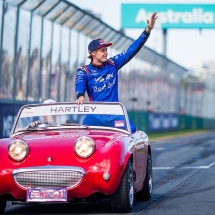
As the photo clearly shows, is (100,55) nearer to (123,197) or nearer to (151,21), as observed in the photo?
(151,21)

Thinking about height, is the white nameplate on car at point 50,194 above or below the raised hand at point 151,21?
below

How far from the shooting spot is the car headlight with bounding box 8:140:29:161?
28.7 ft

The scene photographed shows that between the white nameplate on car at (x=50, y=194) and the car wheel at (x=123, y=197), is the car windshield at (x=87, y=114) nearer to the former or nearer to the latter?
the car wheel at (x=123, y=197)

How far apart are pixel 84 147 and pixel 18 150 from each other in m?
0.67

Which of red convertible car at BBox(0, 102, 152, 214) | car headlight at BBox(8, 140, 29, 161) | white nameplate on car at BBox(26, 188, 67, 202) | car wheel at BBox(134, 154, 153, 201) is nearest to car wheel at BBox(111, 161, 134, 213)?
red convertible car at BBox(0, 102, 152, 214)

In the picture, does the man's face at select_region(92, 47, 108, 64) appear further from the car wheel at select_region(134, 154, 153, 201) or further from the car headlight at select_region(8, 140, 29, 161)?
the car headlight at select_region(8, 140, 29, 161)

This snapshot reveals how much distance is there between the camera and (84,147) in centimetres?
872

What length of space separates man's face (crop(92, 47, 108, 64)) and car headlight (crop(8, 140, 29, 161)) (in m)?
2.06

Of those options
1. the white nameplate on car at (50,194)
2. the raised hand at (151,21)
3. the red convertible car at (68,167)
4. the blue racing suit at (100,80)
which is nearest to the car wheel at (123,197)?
the red convertible car at (68,167)

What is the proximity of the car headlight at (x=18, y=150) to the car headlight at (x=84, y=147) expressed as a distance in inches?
20.3

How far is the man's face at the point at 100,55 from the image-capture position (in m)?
10.5

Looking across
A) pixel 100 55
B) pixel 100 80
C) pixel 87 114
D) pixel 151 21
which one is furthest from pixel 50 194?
pixel 151 21

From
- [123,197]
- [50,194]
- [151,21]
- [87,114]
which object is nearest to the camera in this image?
[50,194]

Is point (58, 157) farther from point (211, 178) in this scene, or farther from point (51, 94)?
point (51, 94)
